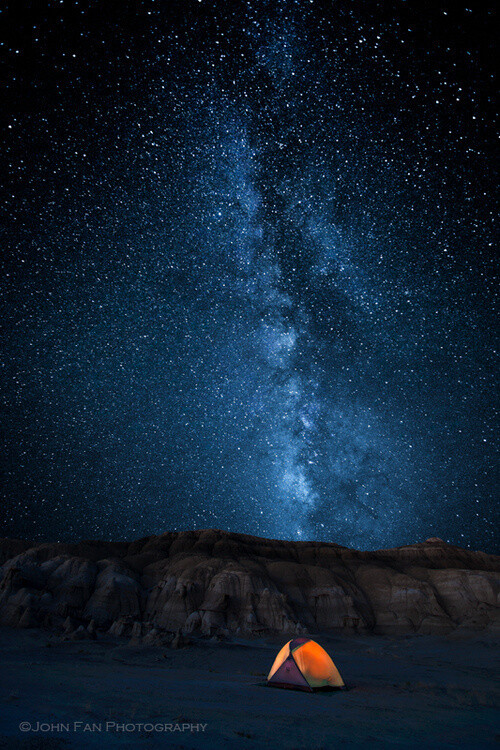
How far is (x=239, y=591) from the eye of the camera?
116 feet

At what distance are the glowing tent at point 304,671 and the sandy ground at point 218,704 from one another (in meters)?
0.78

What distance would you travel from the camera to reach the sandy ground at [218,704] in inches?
318

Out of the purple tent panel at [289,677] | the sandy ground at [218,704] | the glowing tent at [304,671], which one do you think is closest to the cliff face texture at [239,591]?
the sandy ground at [218,704]

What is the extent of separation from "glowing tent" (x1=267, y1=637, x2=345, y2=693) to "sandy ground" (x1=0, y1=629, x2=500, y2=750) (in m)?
0.78

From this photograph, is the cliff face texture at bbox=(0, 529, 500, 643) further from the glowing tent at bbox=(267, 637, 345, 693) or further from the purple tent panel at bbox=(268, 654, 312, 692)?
the glowing tent at bbox=(267, 637, 345, 693)

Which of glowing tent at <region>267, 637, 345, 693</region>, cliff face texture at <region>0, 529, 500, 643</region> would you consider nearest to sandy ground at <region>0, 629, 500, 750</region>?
glowing tent at <region>267, 637, 345, 693</region>

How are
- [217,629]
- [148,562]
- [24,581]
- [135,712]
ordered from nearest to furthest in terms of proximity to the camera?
[135,712], [217,629], [24,581], [148,562]

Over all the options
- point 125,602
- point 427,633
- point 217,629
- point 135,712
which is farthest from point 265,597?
point 135,712

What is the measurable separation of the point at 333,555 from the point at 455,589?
13091 millimetres

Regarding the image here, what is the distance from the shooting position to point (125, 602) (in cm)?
3481

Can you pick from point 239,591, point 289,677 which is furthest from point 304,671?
point 239,591

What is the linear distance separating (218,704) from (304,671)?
4653mm

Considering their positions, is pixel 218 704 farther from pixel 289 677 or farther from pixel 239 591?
pixel 239 591

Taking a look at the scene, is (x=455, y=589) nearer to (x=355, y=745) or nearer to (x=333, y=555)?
(x=333, y=555)
